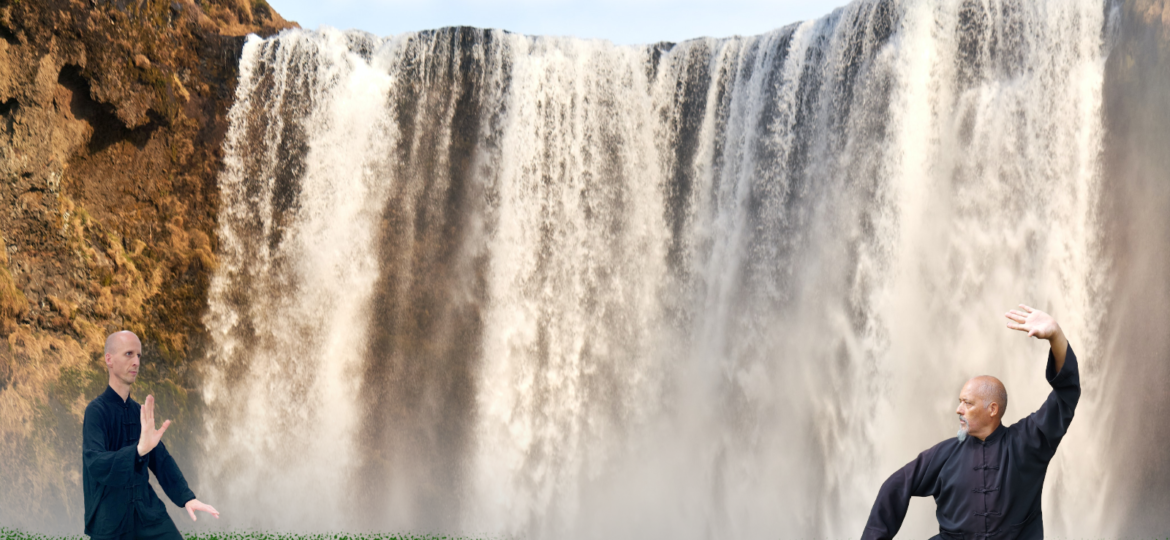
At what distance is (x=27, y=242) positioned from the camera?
1109 cm

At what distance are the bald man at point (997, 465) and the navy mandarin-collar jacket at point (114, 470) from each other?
116 inches

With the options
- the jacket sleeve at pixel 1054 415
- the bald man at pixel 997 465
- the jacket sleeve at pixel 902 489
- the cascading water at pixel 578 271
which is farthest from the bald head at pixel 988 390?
the cascading water at pixel 578 271

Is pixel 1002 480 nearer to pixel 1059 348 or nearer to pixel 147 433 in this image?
pixel 1059 348

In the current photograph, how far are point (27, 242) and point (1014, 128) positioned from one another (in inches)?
504

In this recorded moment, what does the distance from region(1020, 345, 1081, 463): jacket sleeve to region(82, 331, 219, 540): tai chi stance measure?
324 cm

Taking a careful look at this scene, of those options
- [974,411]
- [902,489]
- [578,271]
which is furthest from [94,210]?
[974,411]

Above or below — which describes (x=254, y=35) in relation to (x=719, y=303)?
above

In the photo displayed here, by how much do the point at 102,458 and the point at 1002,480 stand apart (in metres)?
3.50

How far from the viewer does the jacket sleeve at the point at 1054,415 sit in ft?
9.22

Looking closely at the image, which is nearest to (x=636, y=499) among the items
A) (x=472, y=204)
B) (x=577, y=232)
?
(x=577, y=232)

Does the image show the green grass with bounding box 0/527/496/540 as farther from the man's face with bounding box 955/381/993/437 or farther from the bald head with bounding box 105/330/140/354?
the man's face with bounding box 955/381/993/437

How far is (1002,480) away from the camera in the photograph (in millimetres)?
2871

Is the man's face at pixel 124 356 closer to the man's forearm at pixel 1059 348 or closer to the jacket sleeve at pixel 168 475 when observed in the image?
the jacket sleeve at pixel 168 475

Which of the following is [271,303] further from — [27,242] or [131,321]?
[27,242]
